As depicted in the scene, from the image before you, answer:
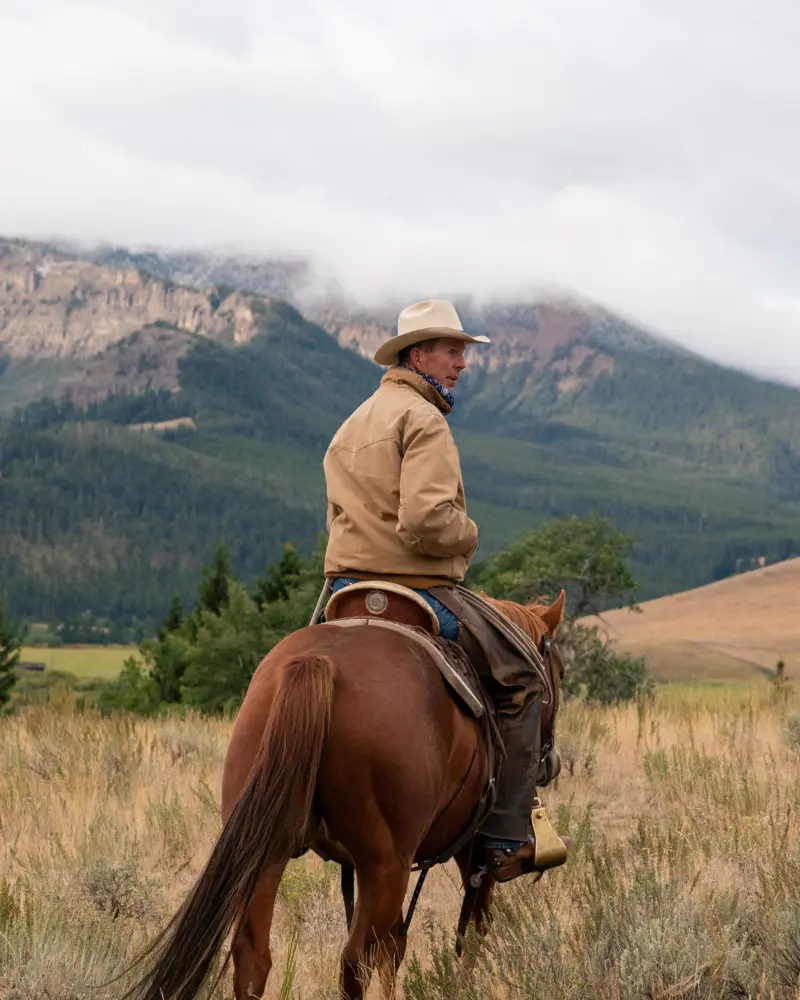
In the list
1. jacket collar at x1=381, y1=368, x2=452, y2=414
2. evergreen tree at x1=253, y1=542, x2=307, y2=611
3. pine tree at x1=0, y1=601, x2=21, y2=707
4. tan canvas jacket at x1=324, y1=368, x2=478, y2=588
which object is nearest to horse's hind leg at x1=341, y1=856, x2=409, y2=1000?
tan canvas jacket at x1=324, y1=368, x2=478, y2=588

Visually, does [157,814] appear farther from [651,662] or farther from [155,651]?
[155,651]

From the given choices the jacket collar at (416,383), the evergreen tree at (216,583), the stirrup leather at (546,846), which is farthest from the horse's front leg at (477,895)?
the evergreen tree at (216,583)

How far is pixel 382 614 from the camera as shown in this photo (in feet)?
17.1

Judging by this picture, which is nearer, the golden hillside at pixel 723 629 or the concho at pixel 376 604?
the concho at pixel 376 604

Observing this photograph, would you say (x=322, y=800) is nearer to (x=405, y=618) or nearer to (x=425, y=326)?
(x=405, y=618)

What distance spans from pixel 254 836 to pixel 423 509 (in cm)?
142

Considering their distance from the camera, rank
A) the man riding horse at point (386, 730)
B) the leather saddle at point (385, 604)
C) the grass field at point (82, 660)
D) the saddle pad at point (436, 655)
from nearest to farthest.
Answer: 1. the man riding horse at point (386, 730)
2. the saddle pad at point (436, 655)
3. the leather saddle at point (385, 604)
4. the grass field at point (82, 660)

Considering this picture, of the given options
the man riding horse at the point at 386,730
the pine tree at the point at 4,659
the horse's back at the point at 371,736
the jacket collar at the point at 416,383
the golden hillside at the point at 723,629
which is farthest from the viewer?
the pine tree at the point at 4,659

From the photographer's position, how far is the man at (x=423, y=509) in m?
5.14

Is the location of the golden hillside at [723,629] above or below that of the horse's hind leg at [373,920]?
below

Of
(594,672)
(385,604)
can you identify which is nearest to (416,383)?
(385,604)

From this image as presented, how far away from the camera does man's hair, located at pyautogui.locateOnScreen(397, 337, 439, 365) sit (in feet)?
18.5

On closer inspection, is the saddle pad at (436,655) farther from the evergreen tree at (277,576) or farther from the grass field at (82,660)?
the grass field at (82,660)

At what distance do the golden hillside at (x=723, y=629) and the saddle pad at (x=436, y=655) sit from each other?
23988 mm
